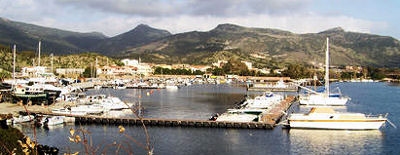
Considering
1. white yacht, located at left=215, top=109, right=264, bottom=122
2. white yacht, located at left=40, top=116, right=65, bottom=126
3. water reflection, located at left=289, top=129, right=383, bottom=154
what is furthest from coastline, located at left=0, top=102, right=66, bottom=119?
water reflection, located at left=289, top=129, right=383, bottom=154

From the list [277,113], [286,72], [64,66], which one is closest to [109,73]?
[64,66]

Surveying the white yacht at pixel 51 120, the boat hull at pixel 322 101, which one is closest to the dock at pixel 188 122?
the white yacht at pixel 51 120

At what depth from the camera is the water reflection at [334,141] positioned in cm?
2850

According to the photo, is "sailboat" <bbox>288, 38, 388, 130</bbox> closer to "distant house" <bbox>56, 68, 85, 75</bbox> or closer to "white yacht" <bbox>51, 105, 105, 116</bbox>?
"white yacht" <bbox>51, 105, 105, 116</bbox>

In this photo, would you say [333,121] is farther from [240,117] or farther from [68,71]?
[68,71]

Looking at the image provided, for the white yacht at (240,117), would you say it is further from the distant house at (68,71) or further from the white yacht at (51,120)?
the distant house at (68,71)

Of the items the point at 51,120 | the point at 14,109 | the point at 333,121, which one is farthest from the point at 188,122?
the point at 14,109

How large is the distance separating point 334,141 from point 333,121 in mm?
4042

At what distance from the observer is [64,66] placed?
12988 centimetres

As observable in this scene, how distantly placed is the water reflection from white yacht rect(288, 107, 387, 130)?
54 centimetres

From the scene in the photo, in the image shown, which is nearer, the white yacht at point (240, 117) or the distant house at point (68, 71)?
the white yacht at point (240, 117)

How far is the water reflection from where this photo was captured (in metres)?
28.5

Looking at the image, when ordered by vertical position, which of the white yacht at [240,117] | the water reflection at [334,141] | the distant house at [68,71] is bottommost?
the water reflection at [334,141]

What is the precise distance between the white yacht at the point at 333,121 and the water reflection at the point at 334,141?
54cm
